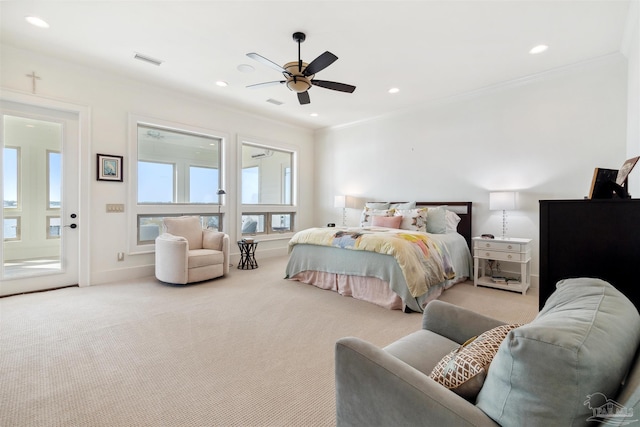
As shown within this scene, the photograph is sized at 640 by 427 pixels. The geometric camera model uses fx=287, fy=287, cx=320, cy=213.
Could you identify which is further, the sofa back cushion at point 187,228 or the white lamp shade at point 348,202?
the white lamp shade at point 348,202

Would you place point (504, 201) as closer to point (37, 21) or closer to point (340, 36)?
point (340, 36)

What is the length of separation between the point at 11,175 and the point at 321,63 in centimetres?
403

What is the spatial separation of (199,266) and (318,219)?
346 centimetres

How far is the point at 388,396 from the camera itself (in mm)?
926

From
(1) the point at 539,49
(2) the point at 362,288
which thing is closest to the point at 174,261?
(2) the point at 362,288

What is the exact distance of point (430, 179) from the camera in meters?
5.17

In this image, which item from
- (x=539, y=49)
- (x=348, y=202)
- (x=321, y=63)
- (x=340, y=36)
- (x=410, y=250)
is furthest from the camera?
(x=348, y=202)

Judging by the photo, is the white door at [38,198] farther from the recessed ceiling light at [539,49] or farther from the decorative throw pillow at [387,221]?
the recessed ceiling light at [539,49]

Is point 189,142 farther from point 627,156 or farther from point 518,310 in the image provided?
point 627,156

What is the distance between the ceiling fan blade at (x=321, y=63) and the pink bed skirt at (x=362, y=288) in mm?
2358

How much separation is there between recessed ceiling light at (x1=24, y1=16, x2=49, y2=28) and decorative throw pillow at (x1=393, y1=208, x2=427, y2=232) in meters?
4.83

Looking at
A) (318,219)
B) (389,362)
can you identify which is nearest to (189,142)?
(318,219)

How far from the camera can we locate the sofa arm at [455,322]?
1458 mm

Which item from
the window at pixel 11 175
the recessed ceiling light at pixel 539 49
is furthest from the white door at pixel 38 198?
the recessed ceiling light at pixel 539 49
